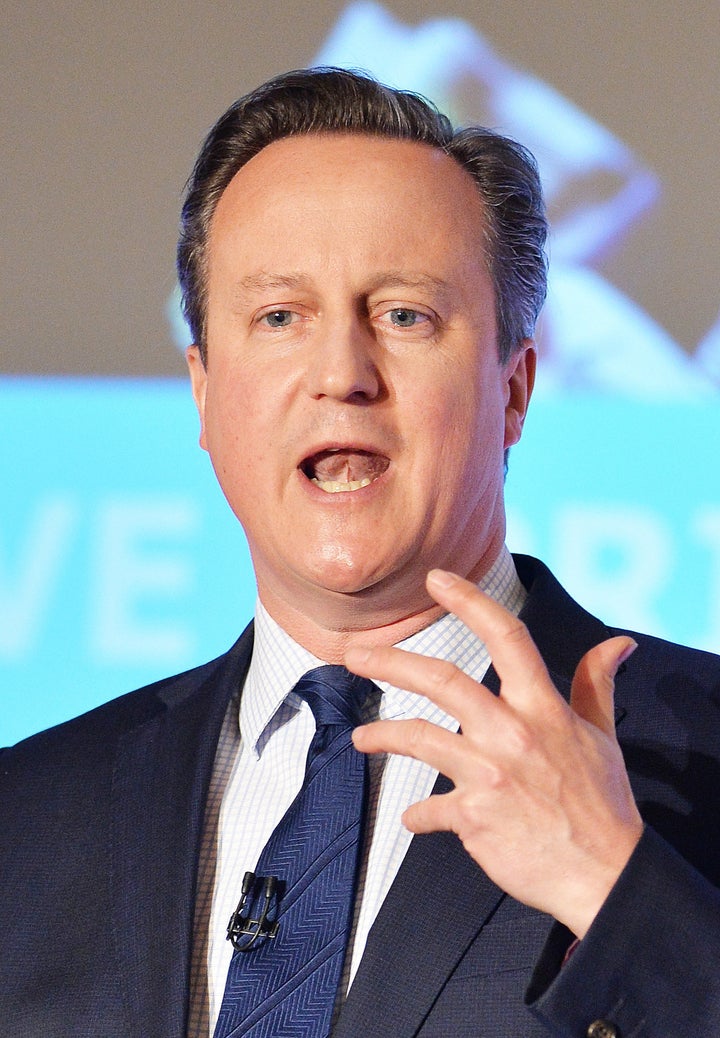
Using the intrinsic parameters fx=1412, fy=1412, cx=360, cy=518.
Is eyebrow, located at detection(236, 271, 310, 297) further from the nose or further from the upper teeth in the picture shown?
the upper teeth

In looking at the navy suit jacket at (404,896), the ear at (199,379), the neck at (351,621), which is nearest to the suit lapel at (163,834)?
the navy suit jacket at (404,896)

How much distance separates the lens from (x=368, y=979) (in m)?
1.59

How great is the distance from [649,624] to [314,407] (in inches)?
48.0

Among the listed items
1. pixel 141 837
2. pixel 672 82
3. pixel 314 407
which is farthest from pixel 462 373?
pixel 672 82

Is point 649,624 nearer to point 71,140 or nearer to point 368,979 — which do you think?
point 368,979

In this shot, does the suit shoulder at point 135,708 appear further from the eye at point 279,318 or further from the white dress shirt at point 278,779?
the eye at point 279,318

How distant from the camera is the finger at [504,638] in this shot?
1.35 meters

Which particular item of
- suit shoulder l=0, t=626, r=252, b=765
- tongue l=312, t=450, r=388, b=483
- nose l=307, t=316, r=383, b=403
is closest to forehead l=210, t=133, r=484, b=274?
nose l=307, t=316, r=383, b=403

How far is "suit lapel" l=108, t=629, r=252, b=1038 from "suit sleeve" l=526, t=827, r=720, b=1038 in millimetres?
544

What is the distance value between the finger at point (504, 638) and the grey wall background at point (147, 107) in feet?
5.74

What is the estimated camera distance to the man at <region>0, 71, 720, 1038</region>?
1589 mm

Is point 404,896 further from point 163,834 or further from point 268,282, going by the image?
point 268,282

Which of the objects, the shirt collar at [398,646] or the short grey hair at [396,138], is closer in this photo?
the shirt collar at [398,646]

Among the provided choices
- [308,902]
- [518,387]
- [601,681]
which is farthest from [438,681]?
[518,387]
